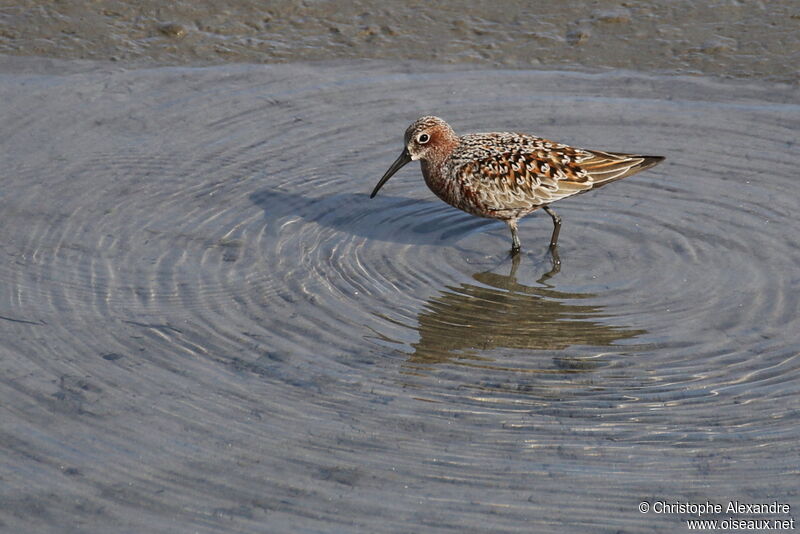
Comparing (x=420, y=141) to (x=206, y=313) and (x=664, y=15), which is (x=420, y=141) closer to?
(x=206, y=313)

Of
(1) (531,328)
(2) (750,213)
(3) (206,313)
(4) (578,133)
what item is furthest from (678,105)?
(3) (206,313)

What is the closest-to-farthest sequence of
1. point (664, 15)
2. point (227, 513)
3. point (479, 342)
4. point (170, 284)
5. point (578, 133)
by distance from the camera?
point (227, 513)
point (479, 342)
point (170, 284)
point (578, 133)
point (664, 15)

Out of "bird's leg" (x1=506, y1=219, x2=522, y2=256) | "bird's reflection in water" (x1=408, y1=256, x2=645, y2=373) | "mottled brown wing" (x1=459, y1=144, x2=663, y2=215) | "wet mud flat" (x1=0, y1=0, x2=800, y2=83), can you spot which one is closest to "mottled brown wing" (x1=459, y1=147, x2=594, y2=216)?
"mottled brown wing" (x1=459, y1=144, x2=663, y2=215)

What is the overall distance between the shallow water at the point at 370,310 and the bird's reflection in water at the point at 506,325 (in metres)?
0.03

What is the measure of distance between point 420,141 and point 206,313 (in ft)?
9.05

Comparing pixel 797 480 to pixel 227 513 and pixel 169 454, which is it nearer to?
pixel 227 513

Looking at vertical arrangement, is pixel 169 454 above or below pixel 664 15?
below

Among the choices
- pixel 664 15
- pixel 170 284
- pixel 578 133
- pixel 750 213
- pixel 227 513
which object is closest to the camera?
pixel 227 513

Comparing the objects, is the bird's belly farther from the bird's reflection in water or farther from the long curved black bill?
the bird's reflection in water

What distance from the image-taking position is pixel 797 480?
6.51m

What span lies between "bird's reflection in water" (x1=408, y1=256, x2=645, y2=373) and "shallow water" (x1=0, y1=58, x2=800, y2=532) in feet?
0.10

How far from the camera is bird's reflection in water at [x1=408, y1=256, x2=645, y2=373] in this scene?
8031mm

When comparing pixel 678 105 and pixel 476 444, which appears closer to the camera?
pixel 476 444

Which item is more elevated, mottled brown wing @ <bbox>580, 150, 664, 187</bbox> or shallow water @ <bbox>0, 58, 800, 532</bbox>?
mottled brown wing @ <bbox>580, 150, 664, 187</bbox>
